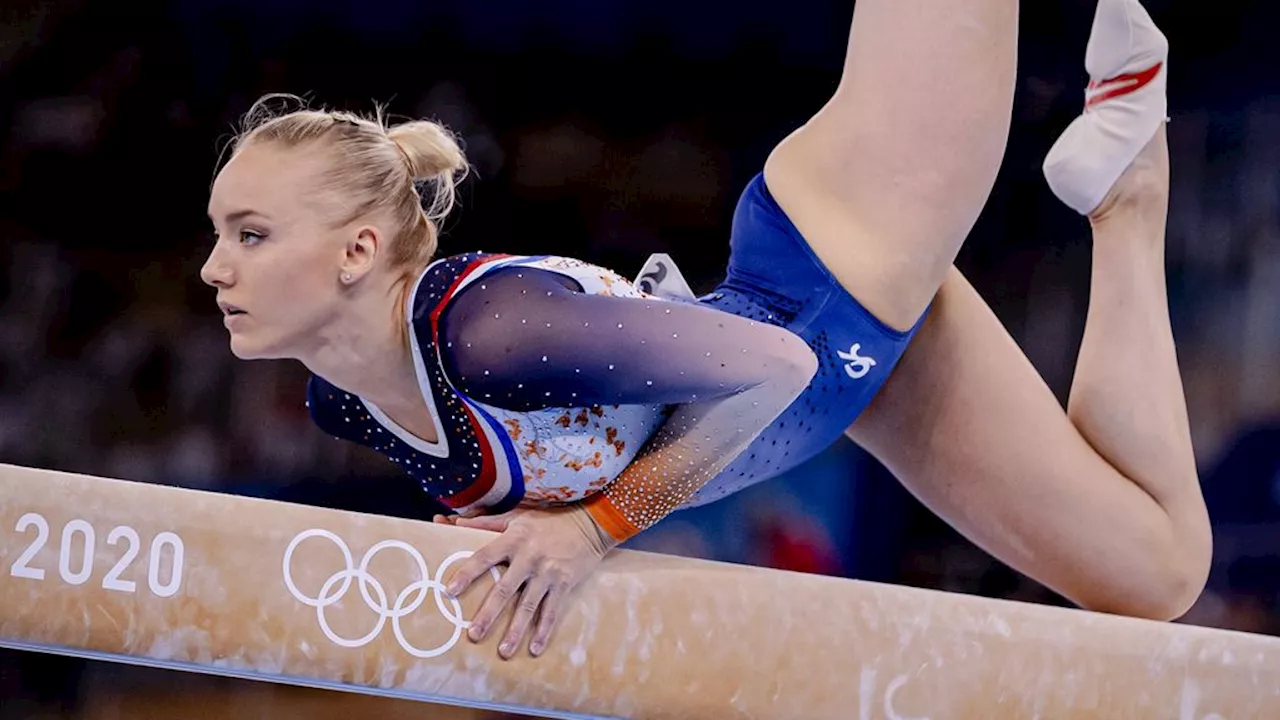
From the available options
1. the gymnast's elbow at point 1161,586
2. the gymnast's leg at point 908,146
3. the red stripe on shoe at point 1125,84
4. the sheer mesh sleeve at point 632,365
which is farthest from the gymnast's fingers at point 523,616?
the red stripe on shoe at point 1125,84

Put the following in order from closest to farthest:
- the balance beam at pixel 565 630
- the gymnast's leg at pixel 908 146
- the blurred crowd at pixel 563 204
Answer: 1. the balance beam at pixel 565 630
2. the gymnast's leg at pixel 908 146
3. the blurred crowd at pixel 563 204

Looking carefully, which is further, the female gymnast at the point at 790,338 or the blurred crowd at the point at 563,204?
the blurred crowd at the point at 563,204

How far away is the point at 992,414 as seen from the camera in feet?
7.48

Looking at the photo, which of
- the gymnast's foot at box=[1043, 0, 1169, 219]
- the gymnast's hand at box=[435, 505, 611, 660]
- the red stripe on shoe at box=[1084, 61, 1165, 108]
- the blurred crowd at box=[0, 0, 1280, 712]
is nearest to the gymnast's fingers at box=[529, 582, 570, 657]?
the gymnast's hand at box=[435, 505, 611, 660]

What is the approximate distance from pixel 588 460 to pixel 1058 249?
251 cm

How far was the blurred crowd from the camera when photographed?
359 centimetres

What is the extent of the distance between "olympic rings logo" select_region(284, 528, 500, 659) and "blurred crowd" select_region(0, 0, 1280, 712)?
2.00 meters

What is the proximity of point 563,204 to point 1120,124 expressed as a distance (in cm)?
180

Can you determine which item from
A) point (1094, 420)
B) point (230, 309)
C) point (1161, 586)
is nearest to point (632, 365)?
point (230, 309)

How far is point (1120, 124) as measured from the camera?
2.36 metres

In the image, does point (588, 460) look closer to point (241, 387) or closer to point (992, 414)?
point (992, 414)

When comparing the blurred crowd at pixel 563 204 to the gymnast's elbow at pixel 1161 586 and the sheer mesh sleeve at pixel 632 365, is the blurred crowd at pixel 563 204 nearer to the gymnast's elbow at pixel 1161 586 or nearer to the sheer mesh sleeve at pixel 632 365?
the gymnast's elbow at pixel 1161 586

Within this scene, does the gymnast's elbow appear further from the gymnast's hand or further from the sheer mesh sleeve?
the gymnast's hand

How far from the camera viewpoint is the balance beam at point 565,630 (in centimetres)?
163
